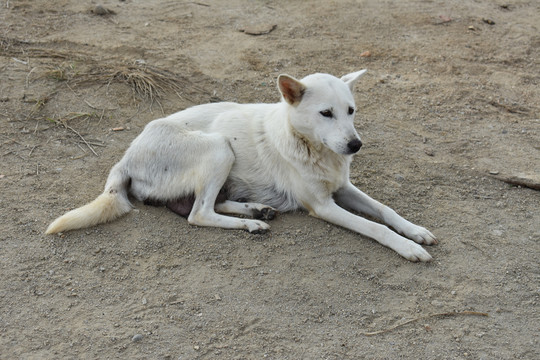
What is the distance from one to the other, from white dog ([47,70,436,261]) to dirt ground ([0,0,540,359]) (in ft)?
0.41

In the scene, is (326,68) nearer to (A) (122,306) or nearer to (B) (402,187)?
(B) (402,187)

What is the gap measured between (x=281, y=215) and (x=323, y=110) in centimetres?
94

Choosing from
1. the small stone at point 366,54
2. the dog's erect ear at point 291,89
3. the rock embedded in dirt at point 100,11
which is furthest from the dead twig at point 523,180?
the rock embedded in dirt at point 100,11

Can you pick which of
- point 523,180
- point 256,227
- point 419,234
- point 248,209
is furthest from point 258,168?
point 523,180

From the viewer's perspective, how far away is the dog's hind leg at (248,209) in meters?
4.33

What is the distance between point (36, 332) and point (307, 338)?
159 cm

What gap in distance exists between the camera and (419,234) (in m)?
4.05

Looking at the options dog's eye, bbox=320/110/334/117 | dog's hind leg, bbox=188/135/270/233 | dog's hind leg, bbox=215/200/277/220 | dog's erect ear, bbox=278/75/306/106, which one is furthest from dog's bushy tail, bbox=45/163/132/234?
dog's eye, bbox=320/110/334/117

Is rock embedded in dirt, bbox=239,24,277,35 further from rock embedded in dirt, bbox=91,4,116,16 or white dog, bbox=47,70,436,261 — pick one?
white dog, bbox=47,70,436,261

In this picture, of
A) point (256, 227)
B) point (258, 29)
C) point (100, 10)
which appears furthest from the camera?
point (100, 10)

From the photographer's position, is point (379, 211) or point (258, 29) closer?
point (379, 211)

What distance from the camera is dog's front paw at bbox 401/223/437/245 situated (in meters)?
4.02

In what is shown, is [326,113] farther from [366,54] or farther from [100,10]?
[100,10]

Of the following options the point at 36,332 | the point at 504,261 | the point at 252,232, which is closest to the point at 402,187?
the point at 504,261
